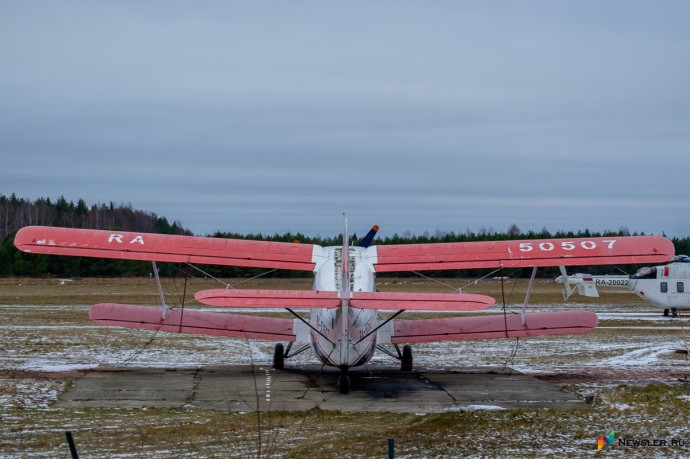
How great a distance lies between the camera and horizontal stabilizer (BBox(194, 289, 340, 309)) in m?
10.8

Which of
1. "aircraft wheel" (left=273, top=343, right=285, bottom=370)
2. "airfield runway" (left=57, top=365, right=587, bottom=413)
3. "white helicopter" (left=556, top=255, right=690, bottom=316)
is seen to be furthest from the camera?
"white helicopter" (left=556, top=255, right=690, bottom=316)

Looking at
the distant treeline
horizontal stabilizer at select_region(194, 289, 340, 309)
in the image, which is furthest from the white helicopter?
horizontal stabilizer at select_region(194, 289, 340, 309)

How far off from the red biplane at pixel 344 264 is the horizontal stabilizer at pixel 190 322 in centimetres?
2

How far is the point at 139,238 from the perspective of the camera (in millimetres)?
14711

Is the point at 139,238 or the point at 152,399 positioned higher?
the point at 139,238

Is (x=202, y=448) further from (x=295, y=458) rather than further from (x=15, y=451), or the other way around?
(x=15, y=451)

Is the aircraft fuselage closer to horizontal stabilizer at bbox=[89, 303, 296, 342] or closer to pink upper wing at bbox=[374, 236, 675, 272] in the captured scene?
pink upper wing at bbox=[374, 236, 675, 272]

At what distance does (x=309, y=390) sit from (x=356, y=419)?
2.86 metres

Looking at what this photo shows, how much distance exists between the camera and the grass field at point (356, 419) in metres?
9.24

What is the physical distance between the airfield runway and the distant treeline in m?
15.1

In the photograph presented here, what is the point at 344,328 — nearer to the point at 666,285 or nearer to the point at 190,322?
the point at 190,322

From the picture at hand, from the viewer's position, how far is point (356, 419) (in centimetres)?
1137

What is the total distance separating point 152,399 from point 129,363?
178 inches

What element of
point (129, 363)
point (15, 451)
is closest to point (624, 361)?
point (129, 363)
